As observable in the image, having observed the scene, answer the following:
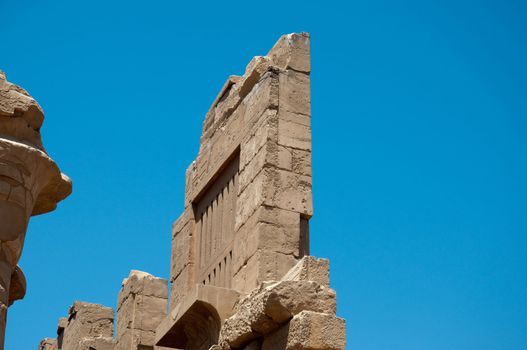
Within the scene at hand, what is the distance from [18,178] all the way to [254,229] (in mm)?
2663

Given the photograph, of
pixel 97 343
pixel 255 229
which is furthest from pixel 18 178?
pixel 97 343

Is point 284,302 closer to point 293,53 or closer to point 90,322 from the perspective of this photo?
point 293,53

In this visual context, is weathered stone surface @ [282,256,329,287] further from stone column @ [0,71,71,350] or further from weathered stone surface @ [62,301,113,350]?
weathered stone surface @ [62,301,113,350]

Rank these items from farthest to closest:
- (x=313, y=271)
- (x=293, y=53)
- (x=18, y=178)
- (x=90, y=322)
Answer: (x=90, y=322)
(x=293, y=53)
(x=313, y=271)
(x=18, y=178)

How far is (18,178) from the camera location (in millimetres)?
7402

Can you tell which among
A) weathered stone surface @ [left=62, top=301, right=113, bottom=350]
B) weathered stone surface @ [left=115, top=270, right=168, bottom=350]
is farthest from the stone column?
weathered stone surface @ [left=62, top=301, right=113, bottom=350]

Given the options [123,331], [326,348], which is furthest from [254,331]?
[123,331]

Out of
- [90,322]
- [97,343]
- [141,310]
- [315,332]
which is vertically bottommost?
[315,332]

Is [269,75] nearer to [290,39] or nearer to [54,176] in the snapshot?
[290,39]

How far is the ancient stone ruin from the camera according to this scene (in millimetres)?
8094

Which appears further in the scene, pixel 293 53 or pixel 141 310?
pixel 141 310

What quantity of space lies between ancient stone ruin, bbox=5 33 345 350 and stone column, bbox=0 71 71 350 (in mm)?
238

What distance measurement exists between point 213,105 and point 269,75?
1643mm

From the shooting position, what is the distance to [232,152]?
34.8 ft
